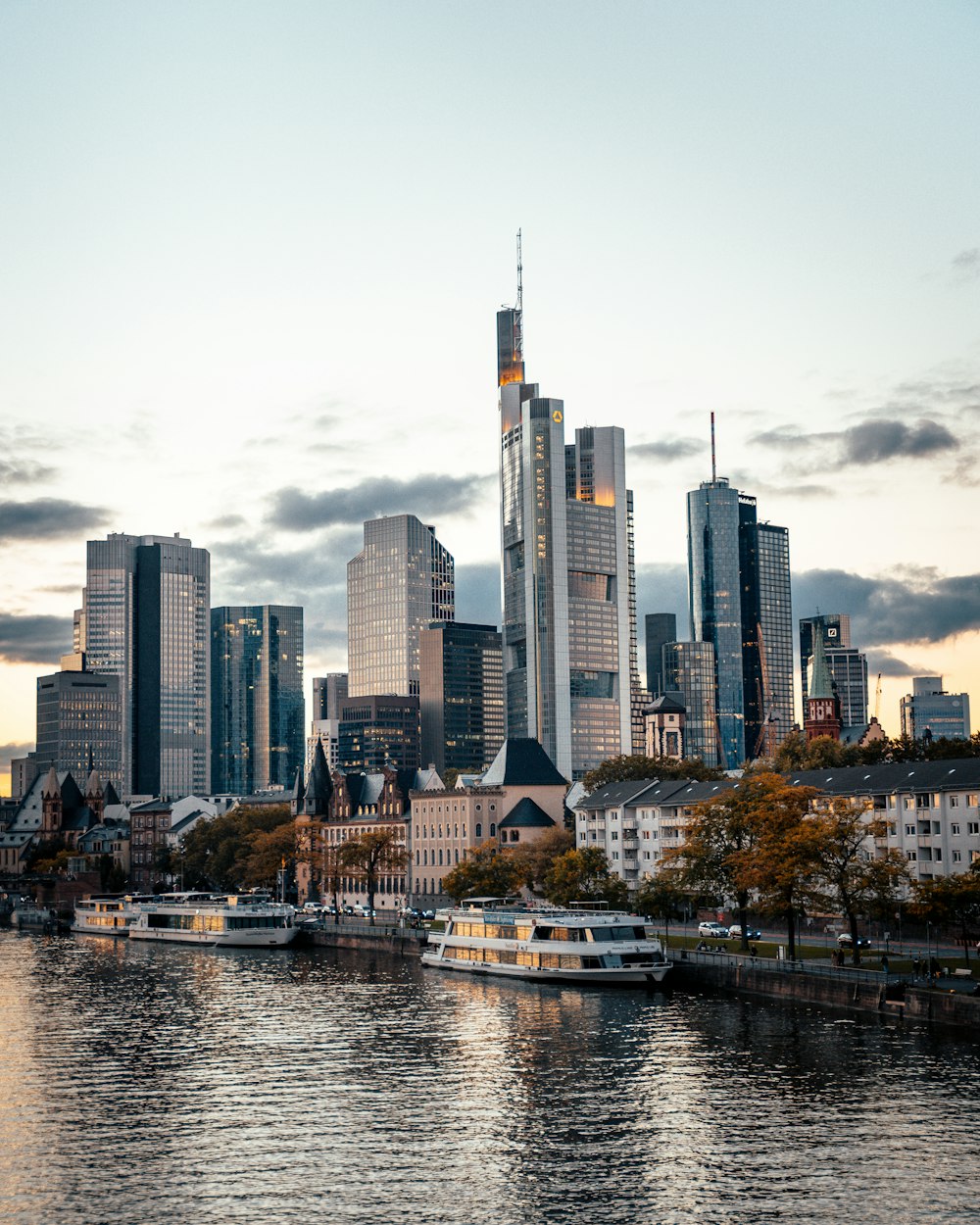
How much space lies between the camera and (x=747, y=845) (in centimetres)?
15838

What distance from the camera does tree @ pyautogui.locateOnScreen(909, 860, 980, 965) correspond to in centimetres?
11825

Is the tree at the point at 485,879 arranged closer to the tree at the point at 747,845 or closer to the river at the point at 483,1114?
the tree at the point at 747,845

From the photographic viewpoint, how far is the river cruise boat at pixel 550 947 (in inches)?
5315

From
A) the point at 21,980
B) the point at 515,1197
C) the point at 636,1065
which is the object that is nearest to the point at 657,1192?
the point at 515,1197

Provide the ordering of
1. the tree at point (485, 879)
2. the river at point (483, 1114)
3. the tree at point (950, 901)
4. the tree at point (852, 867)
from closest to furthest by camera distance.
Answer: the river at point (483, 1114)
the tree at point (950, 901)
the tree at point (852, 867)
the tree at point (485, 879)

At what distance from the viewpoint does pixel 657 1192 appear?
63906 mm

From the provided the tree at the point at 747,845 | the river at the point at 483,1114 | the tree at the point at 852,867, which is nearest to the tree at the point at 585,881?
the tree at the point at 747,845

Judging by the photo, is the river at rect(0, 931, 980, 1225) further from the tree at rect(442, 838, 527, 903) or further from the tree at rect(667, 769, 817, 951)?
the tree at rect(442, 838, 527, 903)

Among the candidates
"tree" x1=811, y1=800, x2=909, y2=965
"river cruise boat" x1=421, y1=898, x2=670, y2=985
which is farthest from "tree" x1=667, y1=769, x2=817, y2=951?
"river cruise boat" x1=421, y1=898, x2=670, y2=985

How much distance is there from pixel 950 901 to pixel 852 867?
14248 mm

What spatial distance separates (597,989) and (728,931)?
28905 millimetres

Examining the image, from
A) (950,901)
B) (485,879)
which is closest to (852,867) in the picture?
(950,901)

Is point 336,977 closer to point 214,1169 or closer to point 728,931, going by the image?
point 728,931

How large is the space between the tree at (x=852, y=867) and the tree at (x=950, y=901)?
6.88 m
